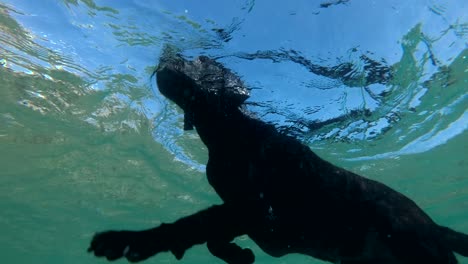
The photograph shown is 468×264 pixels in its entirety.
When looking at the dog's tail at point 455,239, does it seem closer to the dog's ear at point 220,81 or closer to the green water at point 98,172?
the dog's ear at point 220,81

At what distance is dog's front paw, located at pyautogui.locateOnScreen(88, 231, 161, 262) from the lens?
14.4 feet

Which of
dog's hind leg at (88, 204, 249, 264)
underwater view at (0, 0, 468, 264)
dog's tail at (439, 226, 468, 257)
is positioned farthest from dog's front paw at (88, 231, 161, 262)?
underwater view at (0, 0, 468, 264)

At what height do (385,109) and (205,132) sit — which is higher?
(385,109)

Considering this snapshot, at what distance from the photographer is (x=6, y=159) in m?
17.6

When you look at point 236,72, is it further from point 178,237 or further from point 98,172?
point 98,172

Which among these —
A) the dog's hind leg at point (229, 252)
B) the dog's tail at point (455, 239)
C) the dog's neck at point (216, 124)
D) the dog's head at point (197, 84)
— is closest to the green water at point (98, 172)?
the dog's head at point (197, 84)

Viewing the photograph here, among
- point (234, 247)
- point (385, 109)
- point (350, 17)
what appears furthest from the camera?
point (385, 109)

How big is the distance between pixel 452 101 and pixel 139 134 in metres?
11.3

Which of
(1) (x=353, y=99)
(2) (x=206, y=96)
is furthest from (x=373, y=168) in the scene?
(2) (x=206, y=96)

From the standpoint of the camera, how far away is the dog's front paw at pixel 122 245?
4.40 meters

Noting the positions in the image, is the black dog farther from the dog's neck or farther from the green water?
the green water

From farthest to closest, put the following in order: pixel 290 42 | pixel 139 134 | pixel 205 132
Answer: pixel 139 134 → pixel 290 42 → pixel 205 132

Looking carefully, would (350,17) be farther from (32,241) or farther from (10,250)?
(10,250)

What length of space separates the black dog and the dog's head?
19cm
